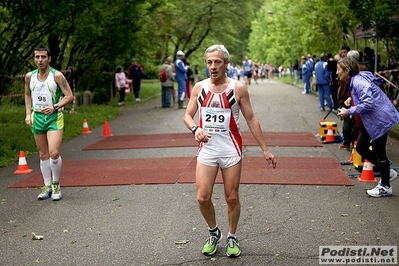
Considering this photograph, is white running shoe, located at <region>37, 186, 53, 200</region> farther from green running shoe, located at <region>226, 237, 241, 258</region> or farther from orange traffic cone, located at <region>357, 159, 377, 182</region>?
orange traffic cone, located at <region>357, 159, 377, 182</region>

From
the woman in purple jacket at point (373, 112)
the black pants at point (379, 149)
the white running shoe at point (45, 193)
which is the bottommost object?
the white running shoe at point (45, 193)

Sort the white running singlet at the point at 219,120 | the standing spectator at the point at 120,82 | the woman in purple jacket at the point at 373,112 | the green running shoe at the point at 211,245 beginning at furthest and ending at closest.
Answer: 1. the standing spectator at the point at 120,82
2. the woman in purple jacket at the point at 373,112
3. the green running shoe at the point at 211,245
4. the white running singlet at the point at 219,120

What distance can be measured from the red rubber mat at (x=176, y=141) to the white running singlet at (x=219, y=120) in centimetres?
805

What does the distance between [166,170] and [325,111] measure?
12310 millimetres

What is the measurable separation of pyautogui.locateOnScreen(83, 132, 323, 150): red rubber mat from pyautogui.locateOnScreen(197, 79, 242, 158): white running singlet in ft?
26.4

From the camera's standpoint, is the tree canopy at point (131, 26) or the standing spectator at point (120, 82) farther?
the standing spectator at point (120, 82)

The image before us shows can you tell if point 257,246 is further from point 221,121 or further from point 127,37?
point 127,37

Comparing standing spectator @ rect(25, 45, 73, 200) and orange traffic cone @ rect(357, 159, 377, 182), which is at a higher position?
standing spectator @ rect(25, 45, 73, 200)

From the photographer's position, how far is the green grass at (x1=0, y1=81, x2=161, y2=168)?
13595mm

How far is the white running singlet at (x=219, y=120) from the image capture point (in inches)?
233

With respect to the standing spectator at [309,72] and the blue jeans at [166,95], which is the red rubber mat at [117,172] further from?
the standing spectator at [309,72]

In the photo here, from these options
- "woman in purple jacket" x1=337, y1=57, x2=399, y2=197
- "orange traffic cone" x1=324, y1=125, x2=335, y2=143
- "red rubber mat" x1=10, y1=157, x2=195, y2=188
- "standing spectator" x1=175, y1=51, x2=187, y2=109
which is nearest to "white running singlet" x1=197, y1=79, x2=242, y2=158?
"woman in purple jacket" x1=337, y1=57, x2=399, y2=197

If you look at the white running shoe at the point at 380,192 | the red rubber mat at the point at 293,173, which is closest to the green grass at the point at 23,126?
the red rubber mat at the point at 293,173

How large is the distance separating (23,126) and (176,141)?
15.8ft
